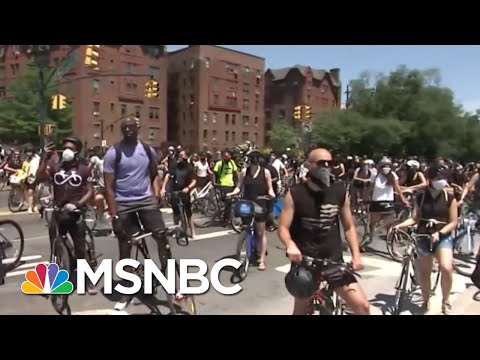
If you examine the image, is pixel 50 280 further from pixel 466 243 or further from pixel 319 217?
pixel 466 243

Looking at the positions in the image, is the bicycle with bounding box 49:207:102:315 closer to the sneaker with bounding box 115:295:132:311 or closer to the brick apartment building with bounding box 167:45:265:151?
the sneaker with bounding box 115:295:132:311

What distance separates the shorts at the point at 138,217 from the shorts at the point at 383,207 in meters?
4.63

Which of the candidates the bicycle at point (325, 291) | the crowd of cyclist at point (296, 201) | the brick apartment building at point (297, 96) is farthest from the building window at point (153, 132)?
the bicycle at point (325, 291)

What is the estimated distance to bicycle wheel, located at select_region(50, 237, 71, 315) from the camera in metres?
4.85

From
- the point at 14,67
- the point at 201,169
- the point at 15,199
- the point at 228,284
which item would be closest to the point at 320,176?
the point at 228,284

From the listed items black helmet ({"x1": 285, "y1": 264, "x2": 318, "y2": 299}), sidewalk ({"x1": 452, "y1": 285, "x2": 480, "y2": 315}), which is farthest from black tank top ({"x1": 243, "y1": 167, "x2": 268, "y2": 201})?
black helmet ({"x1": 285, "y1": 264, "x2": 318, "y2": 299})

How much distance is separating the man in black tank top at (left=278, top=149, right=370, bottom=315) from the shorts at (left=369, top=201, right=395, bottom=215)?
4.70m

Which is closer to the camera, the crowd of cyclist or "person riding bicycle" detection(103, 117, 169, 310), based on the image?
the crowd of cyclist

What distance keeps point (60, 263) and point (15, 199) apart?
8.07 metres

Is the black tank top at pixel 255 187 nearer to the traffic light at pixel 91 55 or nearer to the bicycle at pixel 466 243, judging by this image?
the bicycle at pixel 466 243

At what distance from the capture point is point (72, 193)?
5.27 meters
